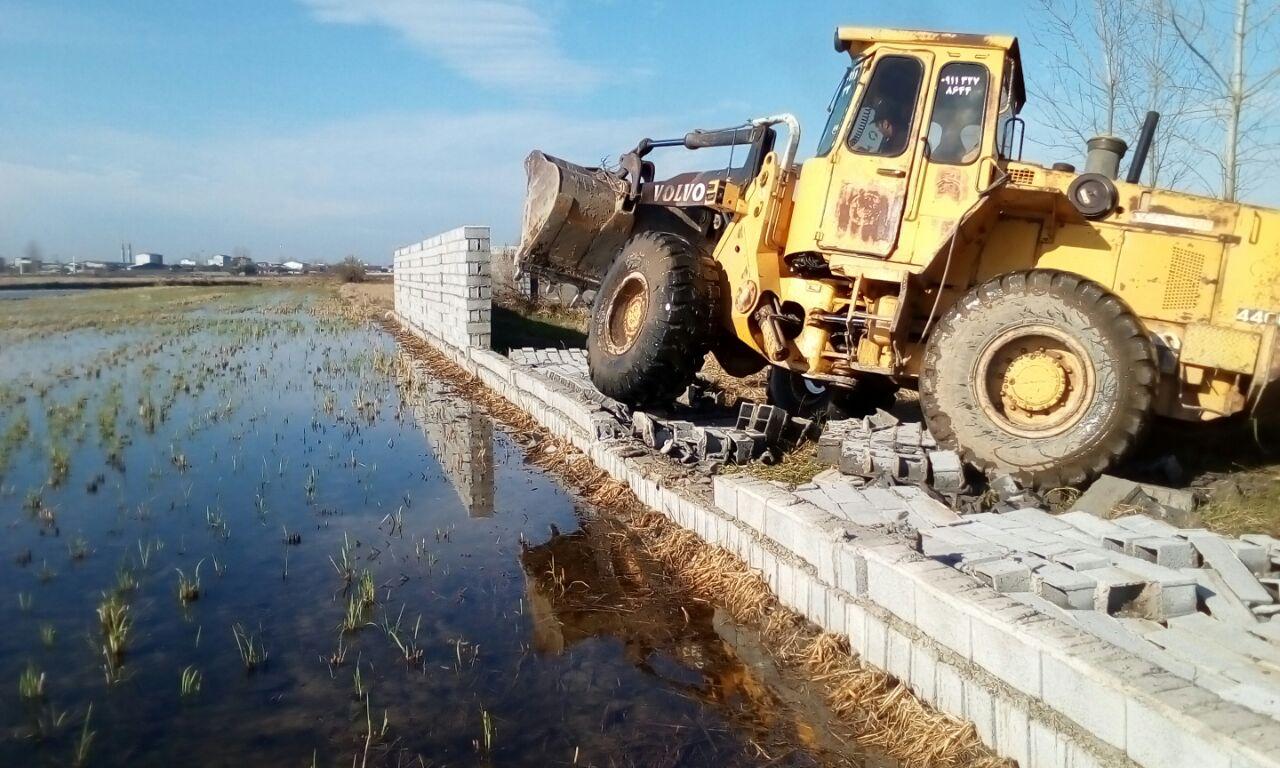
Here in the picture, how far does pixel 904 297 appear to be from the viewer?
5320mm

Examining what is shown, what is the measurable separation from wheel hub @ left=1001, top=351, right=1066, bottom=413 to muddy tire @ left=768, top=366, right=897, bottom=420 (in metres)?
1.72

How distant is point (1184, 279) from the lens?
477cm

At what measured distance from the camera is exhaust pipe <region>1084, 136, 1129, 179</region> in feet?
17.7

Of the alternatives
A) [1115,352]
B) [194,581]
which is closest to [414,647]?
[194,581]

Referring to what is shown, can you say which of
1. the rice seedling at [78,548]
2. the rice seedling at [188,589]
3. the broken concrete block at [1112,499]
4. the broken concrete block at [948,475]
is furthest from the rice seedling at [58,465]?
the broken concrete block at [1112,499]

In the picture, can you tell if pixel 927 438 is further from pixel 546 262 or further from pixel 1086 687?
pixel 546 262

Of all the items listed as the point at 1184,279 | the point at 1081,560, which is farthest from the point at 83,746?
the point at 1184,279

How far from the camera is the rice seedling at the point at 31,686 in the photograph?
3.14 metres

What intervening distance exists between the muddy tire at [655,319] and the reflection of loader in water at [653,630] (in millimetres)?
1733

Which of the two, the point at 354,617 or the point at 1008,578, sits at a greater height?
the point at 1008,578

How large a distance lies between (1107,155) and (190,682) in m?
5.71

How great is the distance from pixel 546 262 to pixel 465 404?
239 centimetres

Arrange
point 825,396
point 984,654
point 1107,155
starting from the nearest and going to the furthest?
point 984,654 < point 1107,155 < point 825,396

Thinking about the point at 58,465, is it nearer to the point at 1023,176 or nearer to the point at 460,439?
the point at 460,439
